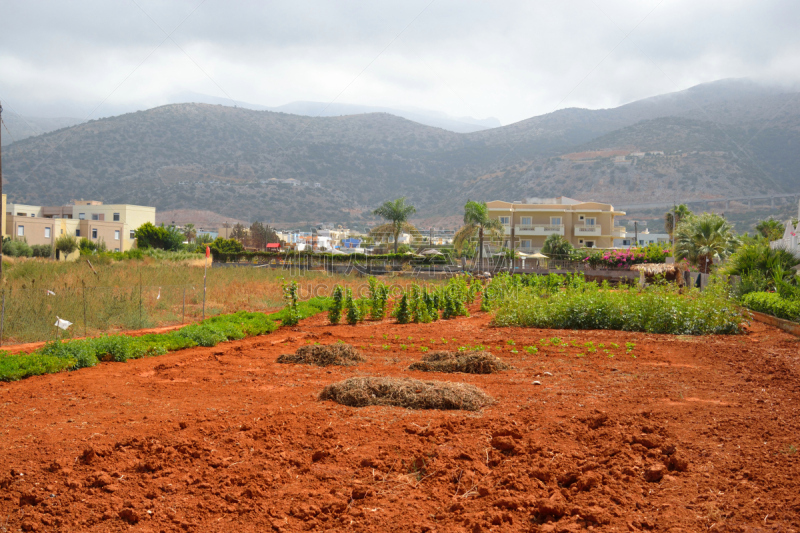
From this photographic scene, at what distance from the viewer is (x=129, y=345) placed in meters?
11.8

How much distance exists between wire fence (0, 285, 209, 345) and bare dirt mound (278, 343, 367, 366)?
627 cm

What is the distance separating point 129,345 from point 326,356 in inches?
179

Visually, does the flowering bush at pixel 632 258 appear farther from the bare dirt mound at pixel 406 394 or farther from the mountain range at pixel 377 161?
the mountain range at pixel 377 161

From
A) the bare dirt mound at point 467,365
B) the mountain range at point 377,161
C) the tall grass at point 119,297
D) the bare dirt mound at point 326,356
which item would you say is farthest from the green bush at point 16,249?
the mountain range at point 377,161

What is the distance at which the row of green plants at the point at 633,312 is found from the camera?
14.6m

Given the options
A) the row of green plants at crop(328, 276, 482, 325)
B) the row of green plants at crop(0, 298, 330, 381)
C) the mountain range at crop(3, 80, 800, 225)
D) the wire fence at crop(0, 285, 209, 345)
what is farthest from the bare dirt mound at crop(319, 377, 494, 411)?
the mountain range at crop(3, 80, 800, 225)

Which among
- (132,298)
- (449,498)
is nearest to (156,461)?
(449,498)

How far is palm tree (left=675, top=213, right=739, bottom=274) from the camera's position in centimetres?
2911

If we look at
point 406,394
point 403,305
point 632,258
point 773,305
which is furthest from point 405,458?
point 632,258

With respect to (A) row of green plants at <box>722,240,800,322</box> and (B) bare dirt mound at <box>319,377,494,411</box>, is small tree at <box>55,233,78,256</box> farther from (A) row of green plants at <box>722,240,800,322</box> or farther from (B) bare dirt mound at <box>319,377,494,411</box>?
(A) row of green plants at <box>722,240,800,322</box>

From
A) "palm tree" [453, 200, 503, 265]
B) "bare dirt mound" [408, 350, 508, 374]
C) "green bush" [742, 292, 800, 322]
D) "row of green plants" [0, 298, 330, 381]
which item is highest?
"palm tree" [453, 200, 503, 265]

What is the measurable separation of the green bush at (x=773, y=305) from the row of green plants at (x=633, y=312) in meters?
0.96

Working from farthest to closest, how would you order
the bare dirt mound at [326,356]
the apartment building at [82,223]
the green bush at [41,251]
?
the apartment building at [82,223]
the green bush at [41,251]
the bare dirt mound at [326,356]

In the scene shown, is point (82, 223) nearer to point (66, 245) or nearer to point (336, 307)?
point (66, 245)
